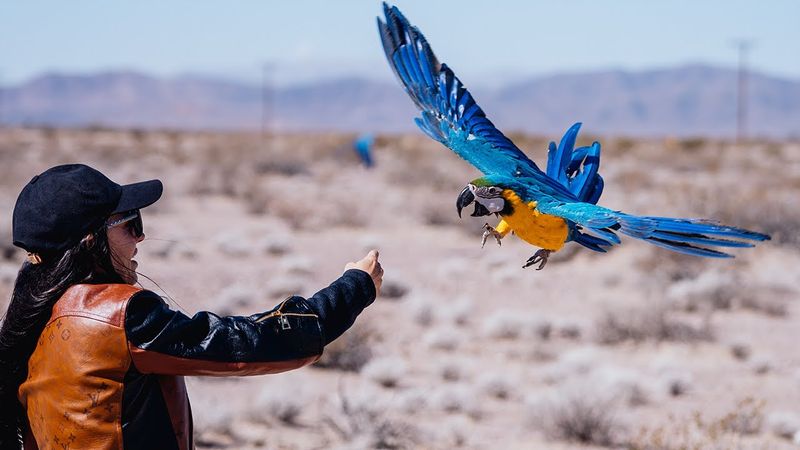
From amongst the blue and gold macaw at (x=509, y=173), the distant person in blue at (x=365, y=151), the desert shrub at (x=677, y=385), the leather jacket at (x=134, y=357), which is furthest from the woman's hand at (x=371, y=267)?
the distant person in blue at (x=365, y=151)

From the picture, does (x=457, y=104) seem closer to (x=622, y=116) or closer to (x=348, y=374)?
(x=348, y=374)

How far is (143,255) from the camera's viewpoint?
509 inches

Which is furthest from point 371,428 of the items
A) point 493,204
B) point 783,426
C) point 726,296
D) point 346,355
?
point 726,296

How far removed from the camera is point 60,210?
7.98 ft

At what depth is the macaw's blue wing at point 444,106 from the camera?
3.62 metres

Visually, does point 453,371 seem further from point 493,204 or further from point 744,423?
point 493,204

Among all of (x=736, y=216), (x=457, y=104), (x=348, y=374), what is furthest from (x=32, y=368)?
(x=736, y=216)

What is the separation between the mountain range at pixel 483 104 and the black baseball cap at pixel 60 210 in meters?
135

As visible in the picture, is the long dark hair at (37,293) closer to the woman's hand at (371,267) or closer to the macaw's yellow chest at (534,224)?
the woman's hand at (371,267)

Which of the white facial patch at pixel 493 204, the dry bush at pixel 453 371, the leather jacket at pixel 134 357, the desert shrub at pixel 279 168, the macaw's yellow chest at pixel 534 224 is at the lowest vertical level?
the dry bush at pixel 453 371

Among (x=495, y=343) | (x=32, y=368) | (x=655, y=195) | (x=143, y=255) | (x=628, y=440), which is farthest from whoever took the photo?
(x=655, y=195)

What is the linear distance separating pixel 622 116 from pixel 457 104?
158m

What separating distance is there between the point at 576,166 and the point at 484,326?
7.13 meters

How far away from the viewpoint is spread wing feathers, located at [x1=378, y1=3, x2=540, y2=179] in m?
3.62
